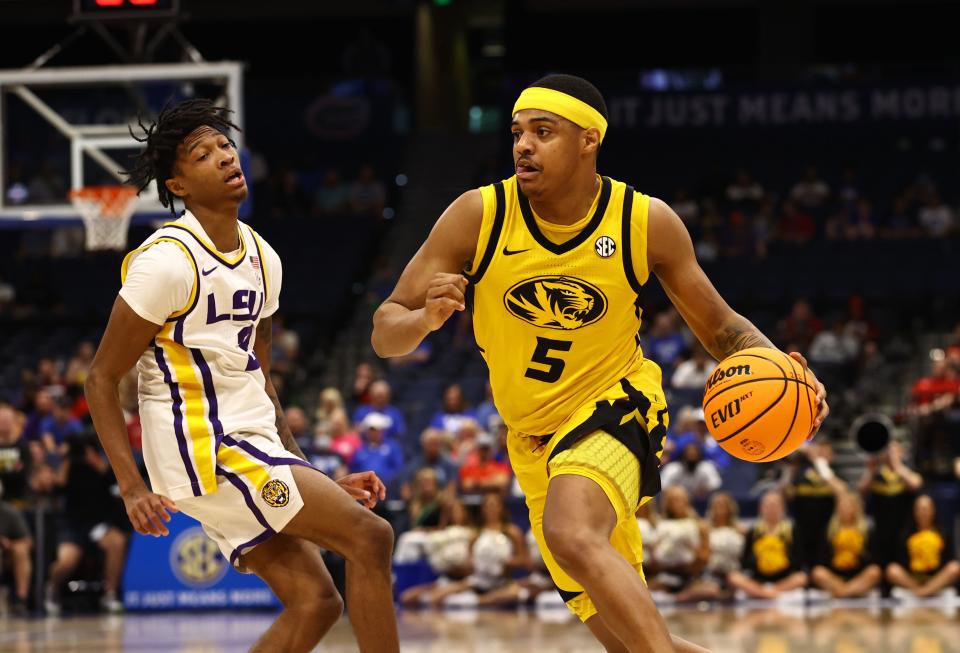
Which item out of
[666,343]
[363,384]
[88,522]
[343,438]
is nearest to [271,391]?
[88,522]

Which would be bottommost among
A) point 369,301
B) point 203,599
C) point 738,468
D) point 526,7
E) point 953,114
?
point 203,599

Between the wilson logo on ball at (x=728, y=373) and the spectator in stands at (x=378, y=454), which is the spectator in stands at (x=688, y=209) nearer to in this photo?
the spectator in stands at (x=378, y=454)

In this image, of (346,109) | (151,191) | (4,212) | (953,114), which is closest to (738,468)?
(151,191)

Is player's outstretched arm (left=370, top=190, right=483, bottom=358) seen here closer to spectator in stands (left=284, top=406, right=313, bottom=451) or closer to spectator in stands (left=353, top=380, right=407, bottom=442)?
spectator in stands (left=284, top=406, right=313, bottom=451)

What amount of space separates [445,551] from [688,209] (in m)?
8.66

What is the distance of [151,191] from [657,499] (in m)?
5.52

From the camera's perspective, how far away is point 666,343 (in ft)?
54.3

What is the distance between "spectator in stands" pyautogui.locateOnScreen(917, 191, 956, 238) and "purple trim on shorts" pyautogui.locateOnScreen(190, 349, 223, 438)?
15906 mm

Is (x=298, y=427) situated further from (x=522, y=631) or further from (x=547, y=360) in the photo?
(x=547, y=360)

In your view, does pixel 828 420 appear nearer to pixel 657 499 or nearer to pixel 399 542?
pixel 657 499

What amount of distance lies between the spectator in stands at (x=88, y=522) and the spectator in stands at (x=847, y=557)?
653 centimetres

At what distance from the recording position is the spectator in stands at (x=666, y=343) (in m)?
16.4

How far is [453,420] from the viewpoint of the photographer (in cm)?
1553

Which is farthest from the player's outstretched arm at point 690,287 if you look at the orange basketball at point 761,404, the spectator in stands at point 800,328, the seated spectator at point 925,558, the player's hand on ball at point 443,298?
the spectator in stands at point 800,328
